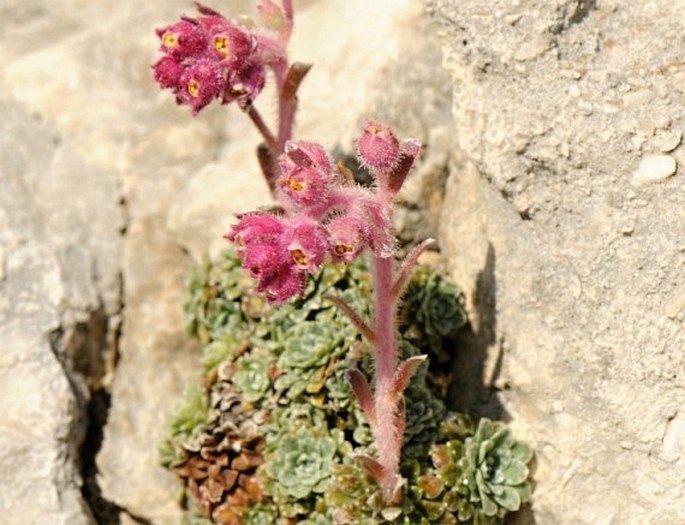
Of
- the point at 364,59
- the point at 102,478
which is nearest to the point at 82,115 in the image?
the point at 364,59

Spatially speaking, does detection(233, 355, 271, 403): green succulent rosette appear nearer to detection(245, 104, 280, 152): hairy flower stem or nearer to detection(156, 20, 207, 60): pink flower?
detection(245, 104, 280, 152): hairy flower stem

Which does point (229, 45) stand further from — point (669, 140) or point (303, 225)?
point (669, 140)

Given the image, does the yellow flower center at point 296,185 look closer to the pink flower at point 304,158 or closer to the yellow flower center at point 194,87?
the pink flower at point 304,158

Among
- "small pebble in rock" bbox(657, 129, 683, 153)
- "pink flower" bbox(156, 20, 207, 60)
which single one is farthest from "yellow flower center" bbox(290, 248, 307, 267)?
"small pebble in rock" bbox(657, 129, 683, 153)

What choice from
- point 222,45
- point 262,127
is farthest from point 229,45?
point 262,127

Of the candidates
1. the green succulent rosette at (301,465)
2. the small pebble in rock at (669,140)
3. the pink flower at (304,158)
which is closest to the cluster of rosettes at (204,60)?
the pink flower at (304,158)
